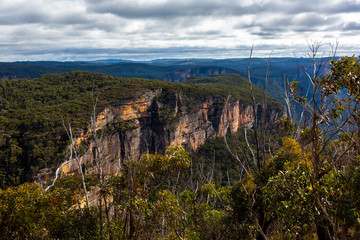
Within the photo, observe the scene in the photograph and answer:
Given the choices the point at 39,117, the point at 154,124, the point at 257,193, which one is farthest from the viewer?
the point at 154,124

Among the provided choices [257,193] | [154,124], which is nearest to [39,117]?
[154,124]

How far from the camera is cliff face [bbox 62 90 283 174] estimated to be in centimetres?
4941

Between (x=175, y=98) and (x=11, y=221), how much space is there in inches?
2442

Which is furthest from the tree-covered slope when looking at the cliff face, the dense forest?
the dense forest

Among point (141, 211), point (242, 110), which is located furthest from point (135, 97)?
point (141, 211)

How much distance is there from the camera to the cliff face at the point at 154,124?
1945 inches

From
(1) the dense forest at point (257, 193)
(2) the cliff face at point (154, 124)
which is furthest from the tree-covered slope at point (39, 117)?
(1) the dense forest at point (257, 193)

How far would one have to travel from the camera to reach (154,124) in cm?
6475

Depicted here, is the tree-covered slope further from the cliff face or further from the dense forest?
the dense forest

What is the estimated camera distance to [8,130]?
35625 mm

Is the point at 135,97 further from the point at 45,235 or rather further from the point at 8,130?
the point at 45,235

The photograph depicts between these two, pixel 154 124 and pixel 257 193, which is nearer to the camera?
pixel 257 193

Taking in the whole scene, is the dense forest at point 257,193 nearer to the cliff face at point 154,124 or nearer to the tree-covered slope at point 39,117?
the tree-covered slope at point 39,117

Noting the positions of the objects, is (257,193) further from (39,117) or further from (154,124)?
(154,124)
